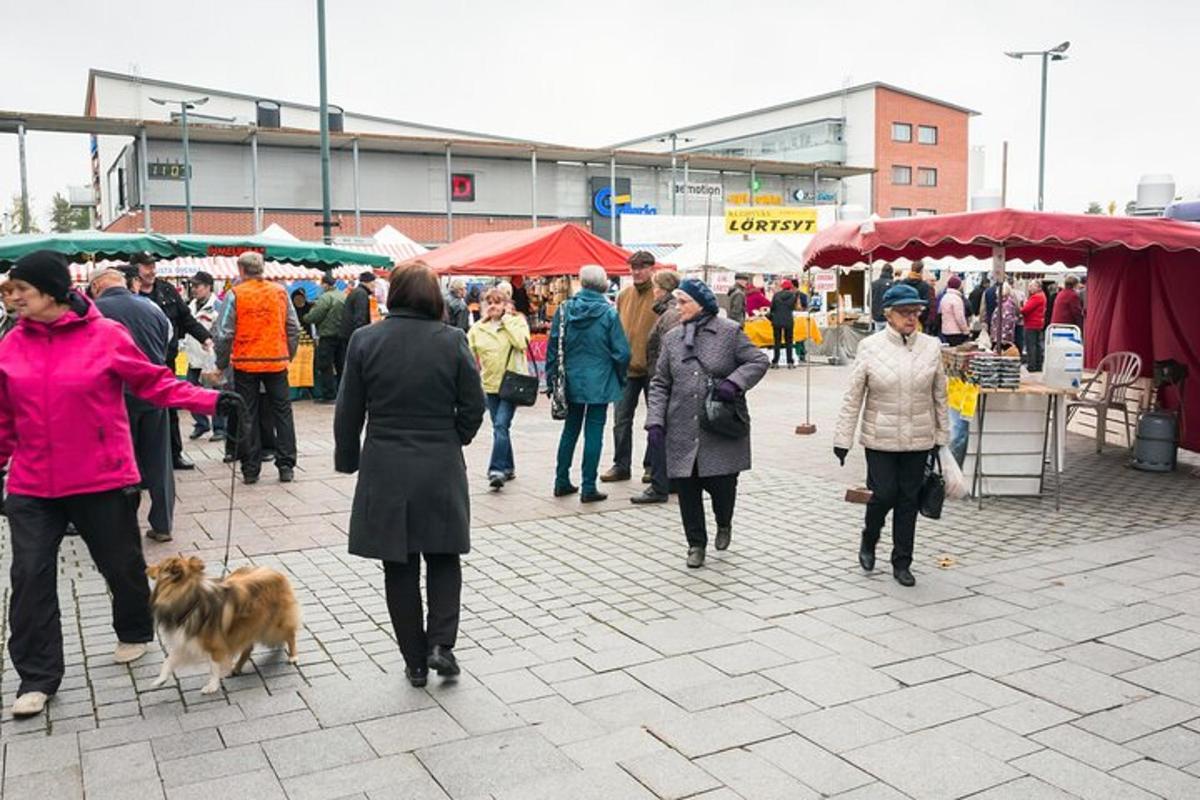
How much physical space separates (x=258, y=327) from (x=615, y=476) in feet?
11.2

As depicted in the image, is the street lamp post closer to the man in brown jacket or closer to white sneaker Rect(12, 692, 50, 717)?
the man in brown jacket

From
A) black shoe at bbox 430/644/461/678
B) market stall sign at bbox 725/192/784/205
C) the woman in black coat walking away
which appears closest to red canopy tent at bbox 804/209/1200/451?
the woman in black coat walking away

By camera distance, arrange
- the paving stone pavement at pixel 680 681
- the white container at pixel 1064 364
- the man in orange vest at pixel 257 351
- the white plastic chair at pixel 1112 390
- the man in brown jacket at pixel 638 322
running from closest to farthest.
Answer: the paving stone pavement at pixel 680 681
the man in brown jacket at pixel 638 322
the man in orange vest at pixel 257 351
the white container at pixel 1064 364
the white plastic chair at pixel 1112 390

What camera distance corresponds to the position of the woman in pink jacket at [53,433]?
14.4 ft

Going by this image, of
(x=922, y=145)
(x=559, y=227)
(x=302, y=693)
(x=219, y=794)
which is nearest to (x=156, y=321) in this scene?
(x=302, y=693)

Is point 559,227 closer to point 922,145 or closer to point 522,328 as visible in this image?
point 522,328

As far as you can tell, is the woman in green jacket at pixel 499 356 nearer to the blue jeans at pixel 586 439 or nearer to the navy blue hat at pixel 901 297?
the blue jeans at pixel 586 439

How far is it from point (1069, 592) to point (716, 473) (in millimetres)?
2155

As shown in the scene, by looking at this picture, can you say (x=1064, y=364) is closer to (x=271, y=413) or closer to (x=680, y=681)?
(x=680, y=681)

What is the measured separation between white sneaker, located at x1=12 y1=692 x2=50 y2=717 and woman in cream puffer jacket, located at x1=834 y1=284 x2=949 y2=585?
434 centimetres

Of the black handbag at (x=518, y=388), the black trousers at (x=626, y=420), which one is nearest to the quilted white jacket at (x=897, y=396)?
the black trousers at (x=626, y=420)

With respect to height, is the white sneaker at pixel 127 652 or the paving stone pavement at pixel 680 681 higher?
the white sneaker at pixel 127 652

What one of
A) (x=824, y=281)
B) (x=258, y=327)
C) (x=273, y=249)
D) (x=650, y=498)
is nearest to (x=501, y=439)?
(x=650, y=498)

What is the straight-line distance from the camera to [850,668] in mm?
4906
